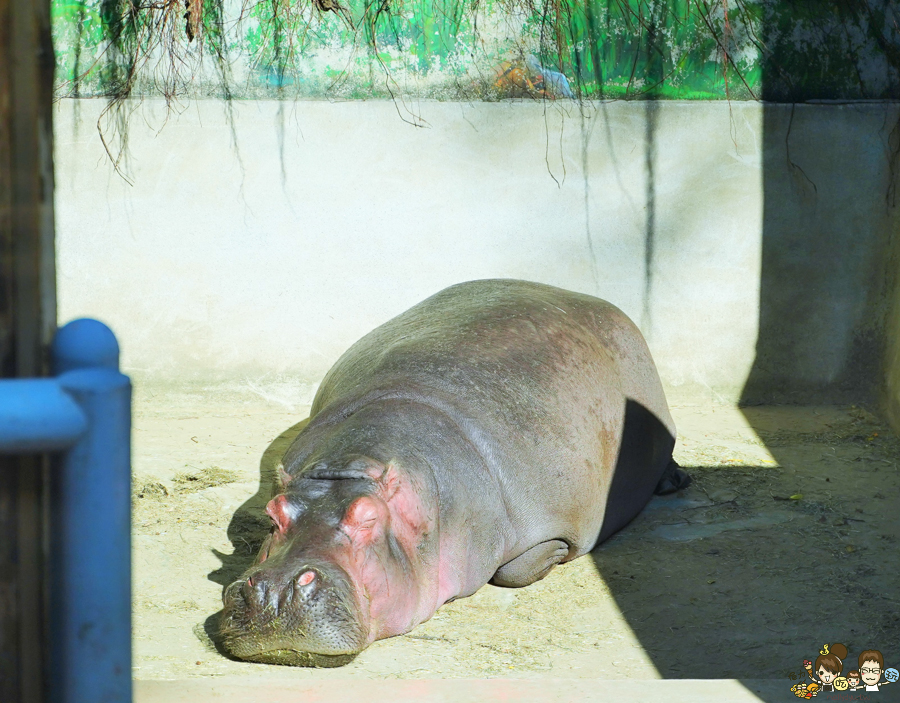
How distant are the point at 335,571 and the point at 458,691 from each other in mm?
1415

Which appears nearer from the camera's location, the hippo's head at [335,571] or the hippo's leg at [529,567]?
the hippo's head at [335,571]

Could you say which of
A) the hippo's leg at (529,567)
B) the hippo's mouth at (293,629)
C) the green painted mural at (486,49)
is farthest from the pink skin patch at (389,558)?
the green painted mural at (486,49)

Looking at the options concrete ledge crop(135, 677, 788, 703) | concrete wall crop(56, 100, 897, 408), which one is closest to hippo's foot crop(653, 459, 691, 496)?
concrete wall crop(56, 100, 897, 408)

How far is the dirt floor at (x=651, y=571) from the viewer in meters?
3.30

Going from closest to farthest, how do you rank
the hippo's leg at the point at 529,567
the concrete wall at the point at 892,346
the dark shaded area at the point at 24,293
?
the dark shaded area at the point at 24,293, the hippo's leg at the point at 529,567, the concrete wall at the point at 892,346

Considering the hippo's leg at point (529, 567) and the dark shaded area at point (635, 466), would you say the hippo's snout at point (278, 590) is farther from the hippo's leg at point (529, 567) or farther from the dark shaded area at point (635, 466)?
the dark shaded area at point (635, 466)

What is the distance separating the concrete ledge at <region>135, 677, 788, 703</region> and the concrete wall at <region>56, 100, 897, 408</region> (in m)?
4.43

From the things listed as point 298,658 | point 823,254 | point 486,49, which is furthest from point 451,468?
point 823,254

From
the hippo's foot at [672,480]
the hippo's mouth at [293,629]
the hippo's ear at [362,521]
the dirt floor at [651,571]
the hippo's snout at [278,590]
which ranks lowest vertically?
the dirt floor at [651,571]

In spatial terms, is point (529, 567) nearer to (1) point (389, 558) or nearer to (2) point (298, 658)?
(1) point (389, 558)

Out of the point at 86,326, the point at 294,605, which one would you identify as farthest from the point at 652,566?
the point at 86,326

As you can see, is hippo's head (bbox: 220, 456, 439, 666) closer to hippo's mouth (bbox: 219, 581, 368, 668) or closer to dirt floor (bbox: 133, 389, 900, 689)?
hippo's mouth (bbox: 219, 581, 368, 668)

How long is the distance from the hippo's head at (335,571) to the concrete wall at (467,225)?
8.86ft

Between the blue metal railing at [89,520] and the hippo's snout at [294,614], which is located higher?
the blue metal railing at [89,520]
